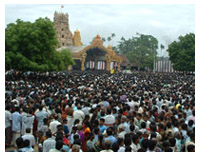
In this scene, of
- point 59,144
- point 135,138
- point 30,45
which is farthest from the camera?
point 30,45

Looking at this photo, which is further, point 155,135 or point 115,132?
point 115,132

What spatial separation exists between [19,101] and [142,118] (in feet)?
17.3

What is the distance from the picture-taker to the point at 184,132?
6.13 meters

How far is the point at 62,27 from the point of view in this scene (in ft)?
166

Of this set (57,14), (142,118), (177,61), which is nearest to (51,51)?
(142,118)

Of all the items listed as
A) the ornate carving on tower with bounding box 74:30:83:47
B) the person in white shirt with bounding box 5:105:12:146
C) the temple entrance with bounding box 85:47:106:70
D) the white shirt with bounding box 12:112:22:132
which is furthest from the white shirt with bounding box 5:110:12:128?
the ornate carving on tower with bounding box 74:30:83:47

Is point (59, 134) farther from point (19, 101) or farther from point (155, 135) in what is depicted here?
point (19, 101)

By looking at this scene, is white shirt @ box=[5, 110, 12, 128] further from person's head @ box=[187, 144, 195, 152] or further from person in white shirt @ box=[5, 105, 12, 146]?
person's head @ box=[187, 144, 195, 152]

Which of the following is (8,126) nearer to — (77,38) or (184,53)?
(184,53)

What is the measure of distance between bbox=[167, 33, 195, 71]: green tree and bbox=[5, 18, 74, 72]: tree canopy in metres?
23.4

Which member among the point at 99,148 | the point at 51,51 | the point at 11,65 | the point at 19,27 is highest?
the point at 19,27

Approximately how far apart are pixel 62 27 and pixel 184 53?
24.8 m

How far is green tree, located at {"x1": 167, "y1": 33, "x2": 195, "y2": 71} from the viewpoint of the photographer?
3878 cm

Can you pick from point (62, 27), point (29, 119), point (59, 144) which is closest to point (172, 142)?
point (59, 144)
